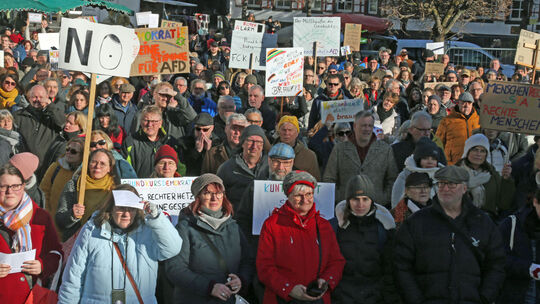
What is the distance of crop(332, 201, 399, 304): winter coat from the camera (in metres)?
5.03

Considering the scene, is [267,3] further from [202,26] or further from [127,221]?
[127,221]

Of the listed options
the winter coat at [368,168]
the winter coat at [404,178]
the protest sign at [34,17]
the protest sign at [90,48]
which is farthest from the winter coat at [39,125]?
the protest sign at [34,17]

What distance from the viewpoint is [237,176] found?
6242 mm

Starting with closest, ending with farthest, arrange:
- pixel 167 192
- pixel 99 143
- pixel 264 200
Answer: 1. pixel 264 200
2. pixel 167 192
3. pixel 99 143

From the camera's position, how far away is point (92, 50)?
600 cm

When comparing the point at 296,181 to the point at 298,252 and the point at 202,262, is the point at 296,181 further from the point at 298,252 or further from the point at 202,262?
the point at 202,262

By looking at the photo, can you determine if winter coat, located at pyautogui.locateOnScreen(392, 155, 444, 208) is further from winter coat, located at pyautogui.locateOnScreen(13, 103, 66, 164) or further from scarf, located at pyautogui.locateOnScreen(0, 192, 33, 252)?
winter coat, located at pyautogui.locateOnScreen(13, 103, 66, 164)

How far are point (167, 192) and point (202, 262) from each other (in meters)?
1.23

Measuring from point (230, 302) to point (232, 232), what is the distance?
484 mm

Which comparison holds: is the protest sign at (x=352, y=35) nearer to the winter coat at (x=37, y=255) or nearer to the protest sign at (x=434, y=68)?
the protest sign at (x=434, y=68)

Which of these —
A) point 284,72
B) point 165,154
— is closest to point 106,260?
point 165,154

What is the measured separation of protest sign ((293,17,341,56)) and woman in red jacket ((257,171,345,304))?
922 centimetres

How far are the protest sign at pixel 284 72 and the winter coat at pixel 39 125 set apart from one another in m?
3.00

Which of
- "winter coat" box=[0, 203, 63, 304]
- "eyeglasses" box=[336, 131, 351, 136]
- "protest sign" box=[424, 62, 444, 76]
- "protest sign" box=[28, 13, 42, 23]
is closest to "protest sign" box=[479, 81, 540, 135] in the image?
"eyeglasses" box=[336, 131, 351, 136]
